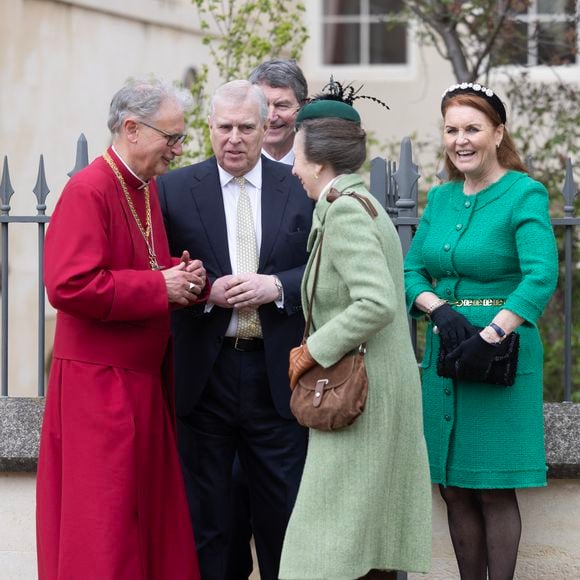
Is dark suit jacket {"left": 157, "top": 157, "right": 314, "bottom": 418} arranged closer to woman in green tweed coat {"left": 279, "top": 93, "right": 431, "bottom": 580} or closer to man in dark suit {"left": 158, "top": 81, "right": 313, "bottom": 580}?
man in dark suit {"left": 158, "top": 81, "right": 313, "bottom": 580}

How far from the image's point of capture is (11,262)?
10547 millimetres

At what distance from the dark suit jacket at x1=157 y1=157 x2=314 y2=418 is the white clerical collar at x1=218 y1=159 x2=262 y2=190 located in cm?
2

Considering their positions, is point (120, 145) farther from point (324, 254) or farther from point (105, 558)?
point (105, 558)

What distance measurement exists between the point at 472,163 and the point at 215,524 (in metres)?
1.55

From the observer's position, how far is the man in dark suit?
192 inches

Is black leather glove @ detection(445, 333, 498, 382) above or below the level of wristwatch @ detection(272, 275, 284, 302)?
below

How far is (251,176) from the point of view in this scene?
5031 millimetres

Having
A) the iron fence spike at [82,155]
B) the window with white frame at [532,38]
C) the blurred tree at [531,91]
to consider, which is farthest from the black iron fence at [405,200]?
the window with white frame at [532,38]

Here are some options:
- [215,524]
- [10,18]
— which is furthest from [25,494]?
[10,18]

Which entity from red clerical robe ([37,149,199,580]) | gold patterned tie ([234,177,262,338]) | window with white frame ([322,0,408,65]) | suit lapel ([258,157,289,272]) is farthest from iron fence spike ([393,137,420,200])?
window with white frame ([322,0,408,65])

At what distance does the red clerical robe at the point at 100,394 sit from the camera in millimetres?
4461

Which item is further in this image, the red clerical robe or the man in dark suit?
the man in dark suit

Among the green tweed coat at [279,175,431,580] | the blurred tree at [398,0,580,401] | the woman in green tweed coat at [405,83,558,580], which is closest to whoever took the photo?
A: the green tweed coat at [279,175,431,580]

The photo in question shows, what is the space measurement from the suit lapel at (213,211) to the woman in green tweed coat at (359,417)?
617 mm
